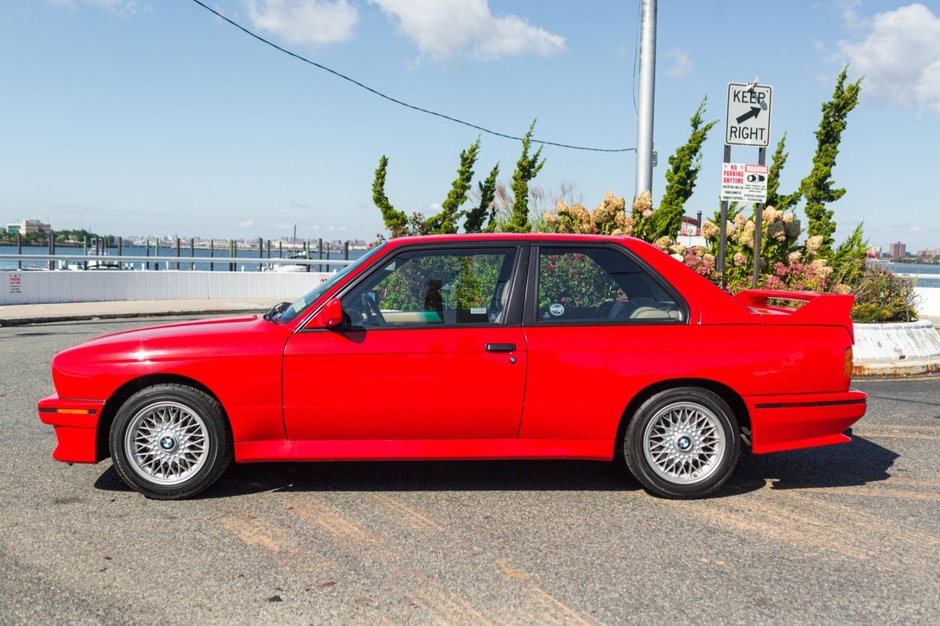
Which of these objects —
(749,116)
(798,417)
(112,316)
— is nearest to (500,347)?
(798,417)

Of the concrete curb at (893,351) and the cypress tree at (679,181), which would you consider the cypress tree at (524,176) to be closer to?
the cypress tree at (679,181)

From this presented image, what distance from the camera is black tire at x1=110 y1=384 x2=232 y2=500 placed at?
479 centimetres

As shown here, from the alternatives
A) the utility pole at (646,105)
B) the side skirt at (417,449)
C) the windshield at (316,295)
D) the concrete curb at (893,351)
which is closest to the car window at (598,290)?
the side skirt at (417,449)

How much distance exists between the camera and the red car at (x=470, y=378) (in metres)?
4.81

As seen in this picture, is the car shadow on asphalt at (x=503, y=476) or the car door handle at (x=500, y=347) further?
the car shadow on asphalt at (x=503, y=476)

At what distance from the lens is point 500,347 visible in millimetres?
4871

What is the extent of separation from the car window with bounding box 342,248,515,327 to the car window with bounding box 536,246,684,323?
254mm

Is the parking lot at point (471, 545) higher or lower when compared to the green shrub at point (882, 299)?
lower

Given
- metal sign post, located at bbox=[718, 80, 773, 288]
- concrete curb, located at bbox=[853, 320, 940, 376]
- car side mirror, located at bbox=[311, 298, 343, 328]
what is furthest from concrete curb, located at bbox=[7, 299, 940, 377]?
car side mirror, located at bbox=[311, 298, 343, 328]

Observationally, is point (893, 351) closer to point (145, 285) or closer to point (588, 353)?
point (588, 353)

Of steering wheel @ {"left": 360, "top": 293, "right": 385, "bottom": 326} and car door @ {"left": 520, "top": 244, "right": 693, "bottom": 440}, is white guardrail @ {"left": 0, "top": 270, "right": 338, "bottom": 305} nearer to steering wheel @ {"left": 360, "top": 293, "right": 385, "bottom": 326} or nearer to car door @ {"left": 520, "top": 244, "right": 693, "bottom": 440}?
steering wheel @ {"left": 360, "top": 293, "right": 385, "bottom": 326}

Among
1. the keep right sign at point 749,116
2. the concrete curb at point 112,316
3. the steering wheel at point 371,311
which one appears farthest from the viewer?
the concrete curb at point 112,316

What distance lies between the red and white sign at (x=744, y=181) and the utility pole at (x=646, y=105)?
18.8 ft

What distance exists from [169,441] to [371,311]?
1.36 metres
